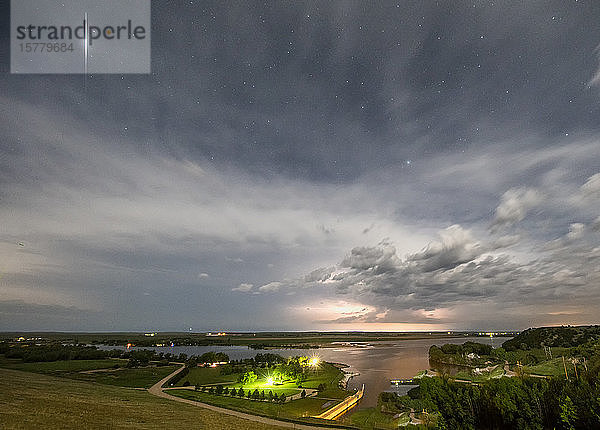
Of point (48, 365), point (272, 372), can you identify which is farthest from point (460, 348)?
point (48, 365)

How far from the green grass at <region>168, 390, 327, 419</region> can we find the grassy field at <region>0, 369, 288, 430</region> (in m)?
8.93

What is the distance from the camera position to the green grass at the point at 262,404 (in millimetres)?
45781

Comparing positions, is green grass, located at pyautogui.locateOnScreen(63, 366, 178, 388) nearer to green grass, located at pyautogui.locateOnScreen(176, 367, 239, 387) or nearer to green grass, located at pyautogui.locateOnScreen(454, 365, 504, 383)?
green grass, located at pyautogui.locateOnScreen(176, 367, 239, 387)

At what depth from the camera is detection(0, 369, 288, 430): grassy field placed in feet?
81.1

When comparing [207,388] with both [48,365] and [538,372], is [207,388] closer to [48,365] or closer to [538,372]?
[48,365]

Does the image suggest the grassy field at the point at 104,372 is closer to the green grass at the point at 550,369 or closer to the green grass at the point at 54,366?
the green grass at the point at 54,366

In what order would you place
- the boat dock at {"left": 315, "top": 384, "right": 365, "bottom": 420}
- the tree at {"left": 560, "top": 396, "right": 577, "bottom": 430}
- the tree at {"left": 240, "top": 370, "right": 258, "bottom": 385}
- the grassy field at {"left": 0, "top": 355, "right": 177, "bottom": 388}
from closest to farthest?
the tree at {"left": 560, "top": 396, "right": 577, "bottom": 430}
the boat dock at {"left": 315, "top": 384, "right": 365, "bottom": 420}
the grassy field at {"left": 0, "top": 355, "right": 177, "bottom": 388}
the tree at {"left": 240, "top": 370, "right": 258, "bottom": 385}

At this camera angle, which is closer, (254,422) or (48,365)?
(254,422)

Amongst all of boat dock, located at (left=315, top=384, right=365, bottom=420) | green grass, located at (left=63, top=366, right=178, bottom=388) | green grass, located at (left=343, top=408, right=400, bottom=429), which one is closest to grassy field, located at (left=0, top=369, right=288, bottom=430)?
green grass, located at (left=343, top=408, right=400, bottom=429)

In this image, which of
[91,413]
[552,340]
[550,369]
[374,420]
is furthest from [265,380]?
[552,340]

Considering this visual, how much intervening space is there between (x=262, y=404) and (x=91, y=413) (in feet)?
85.9

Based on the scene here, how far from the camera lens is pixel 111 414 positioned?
29.9 metres

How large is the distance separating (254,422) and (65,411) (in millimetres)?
16370

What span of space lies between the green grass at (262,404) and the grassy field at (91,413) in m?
8.93
